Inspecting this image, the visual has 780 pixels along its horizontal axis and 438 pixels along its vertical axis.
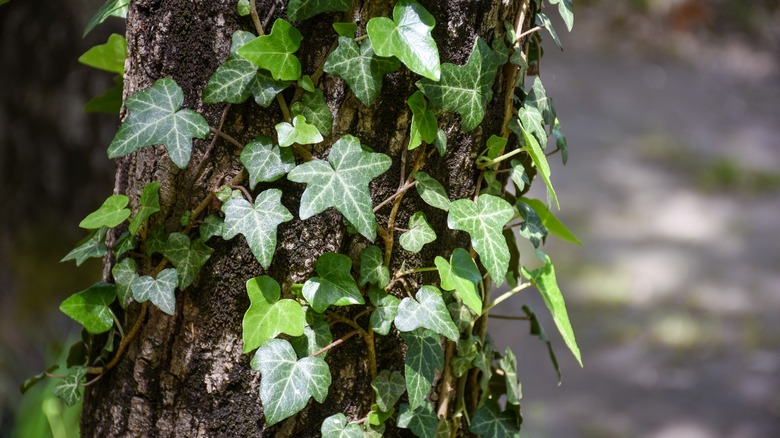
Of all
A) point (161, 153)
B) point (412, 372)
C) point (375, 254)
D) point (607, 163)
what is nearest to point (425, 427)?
point (412, 372)

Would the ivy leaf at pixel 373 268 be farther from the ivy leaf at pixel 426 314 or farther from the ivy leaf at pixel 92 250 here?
the ivy leaf at pixel 92 250

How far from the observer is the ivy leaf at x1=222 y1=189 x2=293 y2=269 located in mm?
769

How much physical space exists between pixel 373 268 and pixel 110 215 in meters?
0.31

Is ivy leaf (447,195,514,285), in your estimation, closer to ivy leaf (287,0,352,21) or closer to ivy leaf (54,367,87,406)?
ivy leaf (287,0,352,21)

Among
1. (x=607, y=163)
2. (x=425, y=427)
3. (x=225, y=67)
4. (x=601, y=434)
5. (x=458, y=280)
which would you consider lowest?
(x=601, y=434)

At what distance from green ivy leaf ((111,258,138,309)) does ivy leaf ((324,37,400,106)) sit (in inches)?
13.1

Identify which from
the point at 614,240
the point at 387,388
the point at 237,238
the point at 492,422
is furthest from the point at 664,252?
the point at 237,238

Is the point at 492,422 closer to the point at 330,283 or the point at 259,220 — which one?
the point at 330,283

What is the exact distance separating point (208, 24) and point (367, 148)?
215 mm

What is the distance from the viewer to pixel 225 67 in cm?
77

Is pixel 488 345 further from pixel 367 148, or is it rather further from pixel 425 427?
pixel 367 148

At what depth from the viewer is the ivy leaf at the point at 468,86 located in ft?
2.59

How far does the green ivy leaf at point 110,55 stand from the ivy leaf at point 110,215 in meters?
0.25

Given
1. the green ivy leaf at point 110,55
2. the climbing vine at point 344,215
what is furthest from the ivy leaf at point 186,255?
the green ivy leaf at point 110,55
